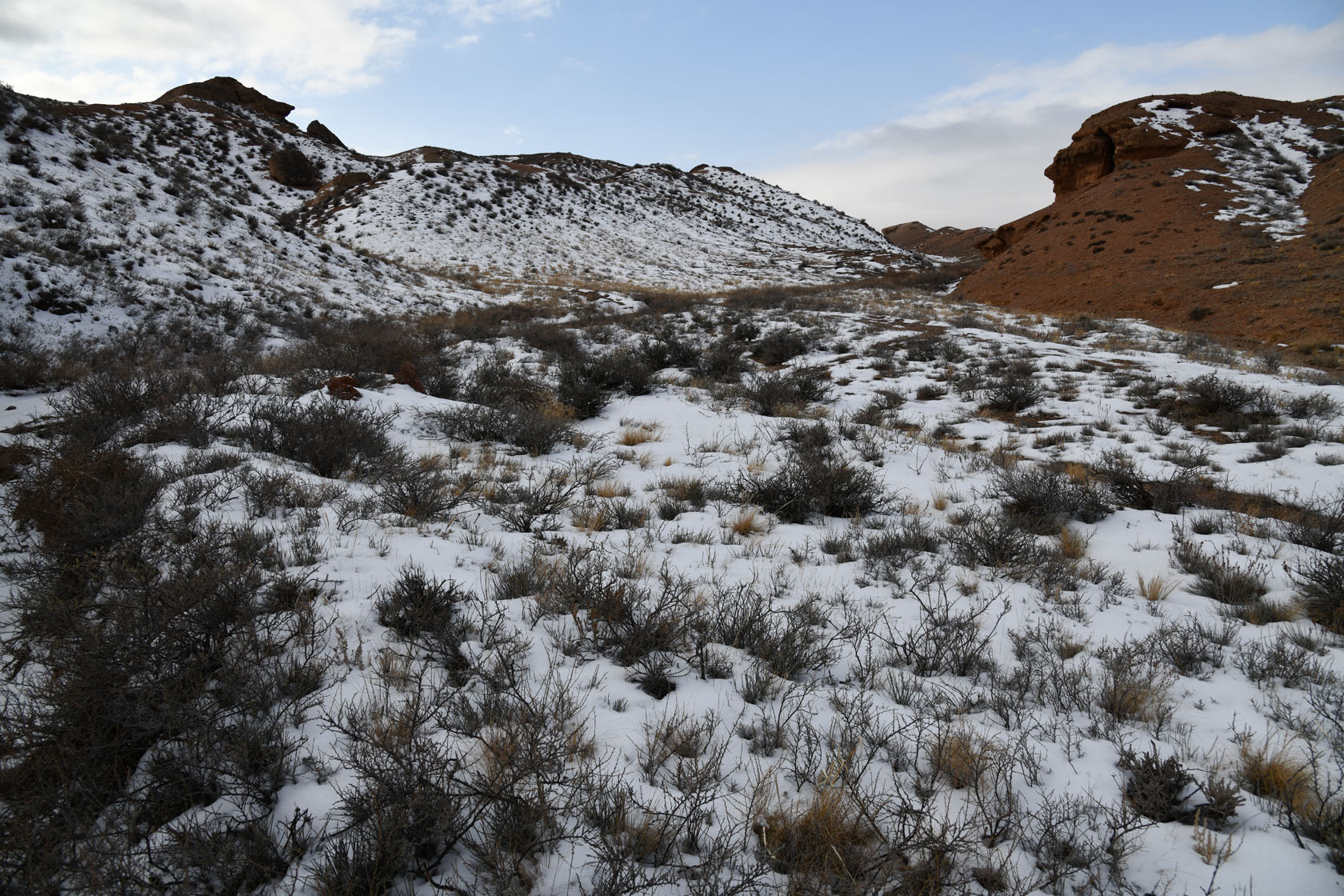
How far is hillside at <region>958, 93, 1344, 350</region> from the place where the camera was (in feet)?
50.4

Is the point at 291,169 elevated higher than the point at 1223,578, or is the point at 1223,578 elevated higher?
the point at 291,169

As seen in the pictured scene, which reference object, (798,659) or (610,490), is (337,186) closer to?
(610,490)

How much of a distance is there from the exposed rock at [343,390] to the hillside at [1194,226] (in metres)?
17.7

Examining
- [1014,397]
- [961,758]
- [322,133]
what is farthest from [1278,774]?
[322,133]

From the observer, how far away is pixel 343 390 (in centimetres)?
678

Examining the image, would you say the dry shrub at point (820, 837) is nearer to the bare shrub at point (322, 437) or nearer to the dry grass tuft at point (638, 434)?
the bare shrub at point (322, 437)

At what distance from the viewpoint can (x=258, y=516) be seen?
12.7ft

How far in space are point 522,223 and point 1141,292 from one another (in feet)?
98.1

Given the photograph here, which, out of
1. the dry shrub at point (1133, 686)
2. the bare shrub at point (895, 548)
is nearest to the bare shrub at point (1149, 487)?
the bare shrub at point (895, 548)

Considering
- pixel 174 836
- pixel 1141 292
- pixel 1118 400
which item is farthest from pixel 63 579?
pixel 1141 292

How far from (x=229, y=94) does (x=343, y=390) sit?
167 feet

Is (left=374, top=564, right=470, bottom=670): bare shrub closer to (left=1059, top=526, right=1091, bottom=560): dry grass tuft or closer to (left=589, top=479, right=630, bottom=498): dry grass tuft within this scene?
(left=589, top=479, right=630, bottom=498): dry grass tuft

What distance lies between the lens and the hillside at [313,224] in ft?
36.3

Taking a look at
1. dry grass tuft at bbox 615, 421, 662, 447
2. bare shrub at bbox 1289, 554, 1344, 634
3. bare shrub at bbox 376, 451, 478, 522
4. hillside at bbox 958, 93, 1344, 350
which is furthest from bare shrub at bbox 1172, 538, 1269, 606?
hillside at bbox 958, 93, 1344, 350
